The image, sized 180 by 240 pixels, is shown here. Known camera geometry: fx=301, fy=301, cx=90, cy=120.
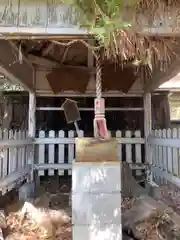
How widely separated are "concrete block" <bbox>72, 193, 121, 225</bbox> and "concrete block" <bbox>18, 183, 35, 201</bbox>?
1728 millimetres

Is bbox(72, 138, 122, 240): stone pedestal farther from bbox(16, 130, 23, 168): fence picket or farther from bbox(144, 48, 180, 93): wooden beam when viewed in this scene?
bbox(16, 130, 23, 168): fence picket

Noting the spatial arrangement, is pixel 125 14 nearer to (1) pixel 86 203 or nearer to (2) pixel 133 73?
(1) pixel 86 203

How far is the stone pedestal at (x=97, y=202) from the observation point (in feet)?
7.67

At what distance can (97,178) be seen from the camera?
7.75 feet

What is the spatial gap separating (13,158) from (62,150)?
1.20 metres

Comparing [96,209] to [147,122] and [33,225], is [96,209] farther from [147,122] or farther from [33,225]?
[147,122]

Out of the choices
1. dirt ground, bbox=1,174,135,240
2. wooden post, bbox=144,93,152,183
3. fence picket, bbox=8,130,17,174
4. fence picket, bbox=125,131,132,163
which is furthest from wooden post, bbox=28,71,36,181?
wooden post, bbox=144,93,152,183

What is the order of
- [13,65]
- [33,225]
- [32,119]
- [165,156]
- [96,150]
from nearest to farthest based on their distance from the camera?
1. [96,150]
2. [33,225]
3. [13,65]
4. [165,156]
5. [32,119]

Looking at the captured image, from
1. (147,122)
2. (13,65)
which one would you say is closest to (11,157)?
(13,65)

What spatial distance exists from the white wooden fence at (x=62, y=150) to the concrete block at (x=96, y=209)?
236 centimetres

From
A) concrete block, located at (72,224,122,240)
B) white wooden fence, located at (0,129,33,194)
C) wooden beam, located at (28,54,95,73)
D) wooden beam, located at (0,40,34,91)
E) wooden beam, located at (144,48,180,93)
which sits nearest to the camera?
concrete block, located at (72,224,122,240)

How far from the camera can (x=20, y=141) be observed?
3.92 meters

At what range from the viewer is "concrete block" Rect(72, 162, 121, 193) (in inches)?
93.0

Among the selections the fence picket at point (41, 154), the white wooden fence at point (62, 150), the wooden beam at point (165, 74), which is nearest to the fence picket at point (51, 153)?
the white wooden fence at point (62, 150)
